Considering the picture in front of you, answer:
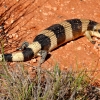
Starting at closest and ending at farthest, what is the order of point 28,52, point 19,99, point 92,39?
point 19,99
point 28,52
point 92,39

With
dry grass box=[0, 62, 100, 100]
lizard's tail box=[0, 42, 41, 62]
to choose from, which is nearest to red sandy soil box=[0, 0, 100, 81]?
lizard's tail box=[0, 42, 41, 62]

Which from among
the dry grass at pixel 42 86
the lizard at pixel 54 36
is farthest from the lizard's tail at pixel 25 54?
the dry grass at pixel 42 86

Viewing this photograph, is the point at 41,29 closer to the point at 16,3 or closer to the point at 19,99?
the point at 16,3

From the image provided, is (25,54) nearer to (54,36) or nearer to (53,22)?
(54,36)

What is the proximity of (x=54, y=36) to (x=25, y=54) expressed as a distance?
2.94 ft

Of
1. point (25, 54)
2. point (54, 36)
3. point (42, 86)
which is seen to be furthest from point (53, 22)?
point (42, 86)

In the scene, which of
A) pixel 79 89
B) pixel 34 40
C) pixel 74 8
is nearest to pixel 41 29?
pixel 34 40

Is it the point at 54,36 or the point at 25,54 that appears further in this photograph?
the point at 54,36

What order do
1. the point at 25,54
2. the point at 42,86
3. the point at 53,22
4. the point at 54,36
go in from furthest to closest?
the point at 53,22, the point at 54,36, the point at 25,54, the point at 42,86

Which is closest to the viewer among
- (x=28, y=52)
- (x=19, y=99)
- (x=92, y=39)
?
(x=19, y=99)

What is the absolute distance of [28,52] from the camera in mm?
6277

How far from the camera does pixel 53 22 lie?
7.32 metres

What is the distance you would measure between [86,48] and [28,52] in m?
1.23

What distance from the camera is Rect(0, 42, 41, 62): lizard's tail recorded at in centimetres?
599
